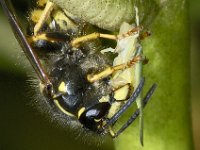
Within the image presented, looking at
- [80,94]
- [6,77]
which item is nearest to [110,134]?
[80,94]

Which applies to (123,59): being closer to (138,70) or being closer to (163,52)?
(138,70)

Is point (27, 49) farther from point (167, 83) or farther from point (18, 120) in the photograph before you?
point (18, 120)

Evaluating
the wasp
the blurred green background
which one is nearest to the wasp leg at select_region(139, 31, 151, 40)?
the wasp

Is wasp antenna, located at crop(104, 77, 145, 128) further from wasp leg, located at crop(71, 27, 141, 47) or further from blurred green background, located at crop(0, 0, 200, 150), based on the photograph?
blurred green background, located at crop(0, 0, 200, 150)

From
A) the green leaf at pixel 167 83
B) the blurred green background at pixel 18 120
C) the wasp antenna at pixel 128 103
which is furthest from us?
the blurred green background at pixel 18 120

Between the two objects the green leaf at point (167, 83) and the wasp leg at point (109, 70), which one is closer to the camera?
the wasp leg at point (109, 70)

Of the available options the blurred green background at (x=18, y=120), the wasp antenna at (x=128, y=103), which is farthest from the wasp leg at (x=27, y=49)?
the blurred green background at (x=18, y=120)

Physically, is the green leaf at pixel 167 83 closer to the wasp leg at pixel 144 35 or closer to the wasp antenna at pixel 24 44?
the wasp leg at pixel 144 35
